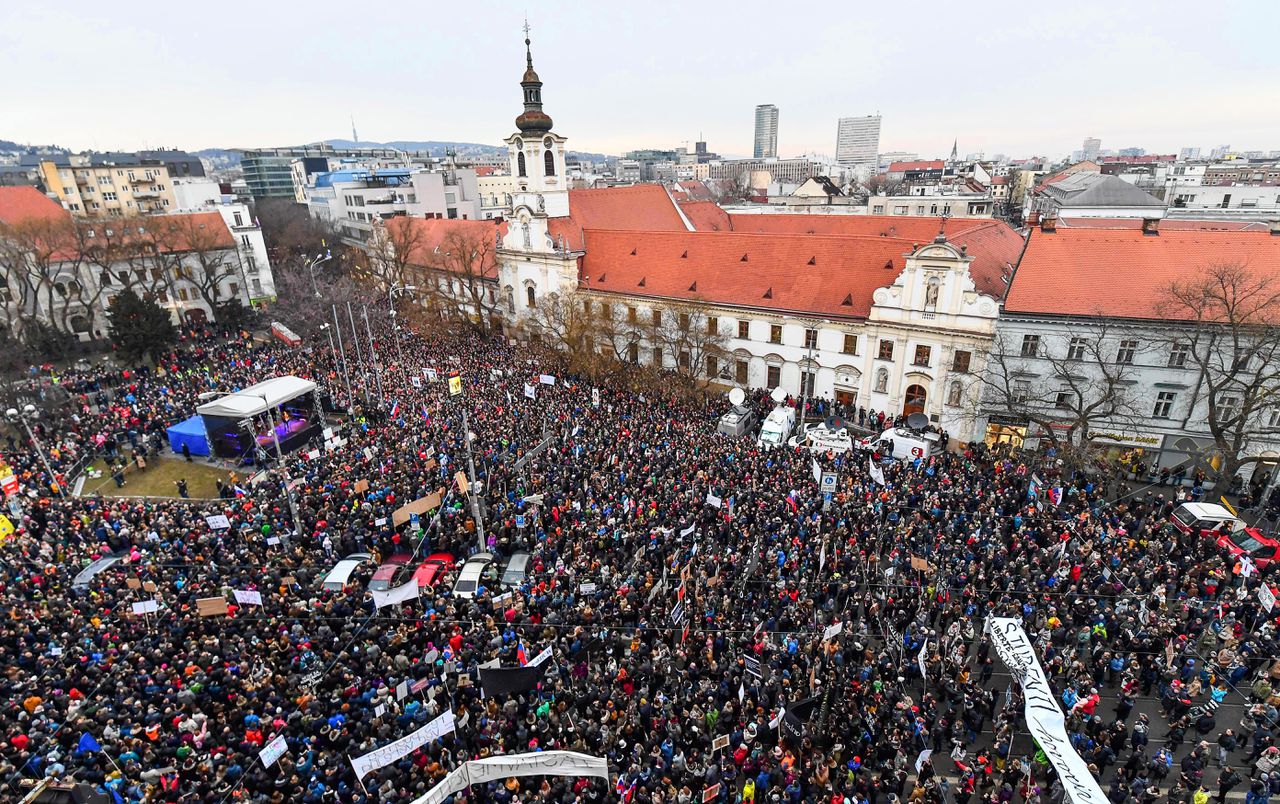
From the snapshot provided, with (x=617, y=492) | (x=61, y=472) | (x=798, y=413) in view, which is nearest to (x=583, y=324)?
(x=798, y=413)

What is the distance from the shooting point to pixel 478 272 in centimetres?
5481

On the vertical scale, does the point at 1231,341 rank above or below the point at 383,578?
above

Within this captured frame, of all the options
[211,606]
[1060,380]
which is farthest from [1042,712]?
[211,606]

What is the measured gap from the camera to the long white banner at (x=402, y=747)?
46.3 ft

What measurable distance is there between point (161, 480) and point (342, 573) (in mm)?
17485

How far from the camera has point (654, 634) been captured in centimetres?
1914

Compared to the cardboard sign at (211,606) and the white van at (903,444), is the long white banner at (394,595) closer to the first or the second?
the cardboard sign at (211,606)

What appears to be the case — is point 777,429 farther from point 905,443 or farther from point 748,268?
point 748,268

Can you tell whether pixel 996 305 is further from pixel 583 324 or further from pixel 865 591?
pixel 583 324

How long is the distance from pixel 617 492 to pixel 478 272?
116 ft

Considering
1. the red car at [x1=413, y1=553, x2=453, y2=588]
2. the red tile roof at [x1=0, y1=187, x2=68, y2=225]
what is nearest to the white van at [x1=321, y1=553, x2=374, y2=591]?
the red car at [x1=413, y1=553, x2=453, y2=588]

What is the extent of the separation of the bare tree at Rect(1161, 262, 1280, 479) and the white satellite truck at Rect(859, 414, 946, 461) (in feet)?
35.0

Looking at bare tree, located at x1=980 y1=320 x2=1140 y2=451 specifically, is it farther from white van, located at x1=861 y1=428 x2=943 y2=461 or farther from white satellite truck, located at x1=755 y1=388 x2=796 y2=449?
white satellite truck, located at x1=755 y1=388 x2=796 y2=449

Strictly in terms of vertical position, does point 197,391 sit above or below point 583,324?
below
